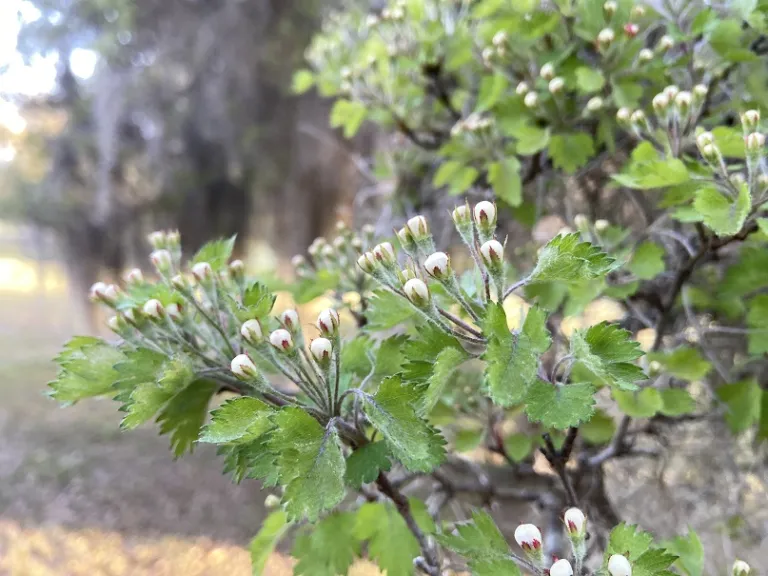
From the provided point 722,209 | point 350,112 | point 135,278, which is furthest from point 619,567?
point 350,112

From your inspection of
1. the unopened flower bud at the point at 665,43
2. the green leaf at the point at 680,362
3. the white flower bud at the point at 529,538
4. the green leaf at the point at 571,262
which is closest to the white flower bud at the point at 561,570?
the white flower bud at the point at 529,538

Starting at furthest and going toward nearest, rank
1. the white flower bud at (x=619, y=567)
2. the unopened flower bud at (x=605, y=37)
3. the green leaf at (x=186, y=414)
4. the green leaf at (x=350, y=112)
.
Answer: the green leaf at (x=350, y=112) → the unopened flower bud at (x=605, y=37) → the green leaf at (x=186, y=414) → the white flower bud at (x=619, y=567)

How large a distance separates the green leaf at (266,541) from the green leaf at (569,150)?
40cm

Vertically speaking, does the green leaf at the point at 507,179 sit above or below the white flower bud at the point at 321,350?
above

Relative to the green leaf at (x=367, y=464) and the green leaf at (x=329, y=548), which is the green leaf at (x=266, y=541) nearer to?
the green leaf at (x=329, y=548)

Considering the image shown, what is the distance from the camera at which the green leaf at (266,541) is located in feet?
1.45

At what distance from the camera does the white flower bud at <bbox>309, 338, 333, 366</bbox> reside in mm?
284

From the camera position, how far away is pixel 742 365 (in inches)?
22.8

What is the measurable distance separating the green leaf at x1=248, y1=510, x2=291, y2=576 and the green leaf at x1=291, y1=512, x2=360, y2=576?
1.0 inches

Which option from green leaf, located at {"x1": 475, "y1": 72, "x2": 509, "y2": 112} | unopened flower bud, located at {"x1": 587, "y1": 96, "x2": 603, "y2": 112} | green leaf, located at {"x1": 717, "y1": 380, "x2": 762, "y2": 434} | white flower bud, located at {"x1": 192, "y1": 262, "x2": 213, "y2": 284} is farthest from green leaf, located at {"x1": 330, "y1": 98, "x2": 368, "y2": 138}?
green leaf, located at {"x1": 717, "y1": 380, "x2": 762, "y2": 434}

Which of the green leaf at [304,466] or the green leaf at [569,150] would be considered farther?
the green leaf at [569,150]

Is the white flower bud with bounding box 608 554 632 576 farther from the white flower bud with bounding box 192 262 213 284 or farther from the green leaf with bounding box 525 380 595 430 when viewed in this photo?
the white flower bud with bounding box 192 262 213 284

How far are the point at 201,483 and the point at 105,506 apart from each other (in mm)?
202

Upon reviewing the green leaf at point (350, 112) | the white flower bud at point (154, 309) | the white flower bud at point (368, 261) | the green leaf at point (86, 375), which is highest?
the green leaf at point (350, 112)
